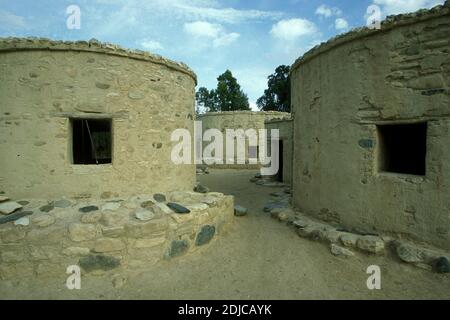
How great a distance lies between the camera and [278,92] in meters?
27.3

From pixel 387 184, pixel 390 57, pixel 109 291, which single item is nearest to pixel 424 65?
pixel 390 57

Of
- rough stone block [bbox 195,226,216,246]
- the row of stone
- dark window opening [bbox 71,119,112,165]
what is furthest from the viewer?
dark window opening [bbox 71,119,112,165]

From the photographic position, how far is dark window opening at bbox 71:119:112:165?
21.7ft

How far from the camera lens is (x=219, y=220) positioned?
203 inches

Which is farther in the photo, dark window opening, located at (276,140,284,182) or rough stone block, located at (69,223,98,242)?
dark window opening, located at (276,140,284,182)

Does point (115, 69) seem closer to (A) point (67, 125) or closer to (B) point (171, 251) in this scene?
(A) point (67, 125)

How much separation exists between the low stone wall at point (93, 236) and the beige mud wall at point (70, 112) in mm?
412

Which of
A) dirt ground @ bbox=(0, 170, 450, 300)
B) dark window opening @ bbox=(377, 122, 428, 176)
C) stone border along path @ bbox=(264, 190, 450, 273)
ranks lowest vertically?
dirt ground @ bbox=(0, 170, 450, 300)

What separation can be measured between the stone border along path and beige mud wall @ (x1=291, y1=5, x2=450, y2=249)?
0.17 metres

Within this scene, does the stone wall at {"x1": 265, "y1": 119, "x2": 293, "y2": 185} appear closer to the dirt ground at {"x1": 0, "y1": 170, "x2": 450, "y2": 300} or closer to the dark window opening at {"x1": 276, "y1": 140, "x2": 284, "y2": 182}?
the dark window opening at {"x1": 276, "y1": 140, "x2": 284, "y2": 182}

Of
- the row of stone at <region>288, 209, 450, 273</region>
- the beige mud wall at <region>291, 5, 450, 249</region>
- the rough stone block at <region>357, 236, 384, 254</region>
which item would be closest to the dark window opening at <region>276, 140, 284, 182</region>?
the beige mud wall at <region>291, 5, 450, 249</region>

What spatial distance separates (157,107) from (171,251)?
8.93 feet

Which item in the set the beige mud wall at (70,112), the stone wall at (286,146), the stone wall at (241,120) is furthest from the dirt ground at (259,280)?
the stone wall at (241,120)

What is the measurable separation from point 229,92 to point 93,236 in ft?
82.5
